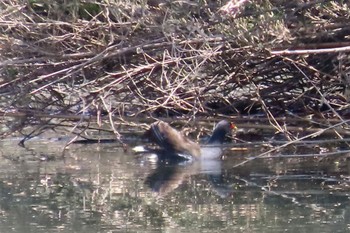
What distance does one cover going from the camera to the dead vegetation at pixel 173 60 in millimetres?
8953

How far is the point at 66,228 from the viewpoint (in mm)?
6684

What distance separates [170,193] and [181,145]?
1918mm

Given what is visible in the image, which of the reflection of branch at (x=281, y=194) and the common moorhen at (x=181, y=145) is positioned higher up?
the common moorhen at (x=181, y=145)

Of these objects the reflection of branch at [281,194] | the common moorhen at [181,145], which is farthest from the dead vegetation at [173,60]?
the reflection of branch at [281,194]

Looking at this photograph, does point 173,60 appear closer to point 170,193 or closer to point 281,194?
point 170,193

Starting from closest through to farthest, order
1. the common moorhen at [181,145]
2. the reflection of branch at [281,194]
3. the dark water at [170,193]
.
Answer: the dark water at [170,193]
the reflection of branch at [281,194]
the common moorhen at [181,145]

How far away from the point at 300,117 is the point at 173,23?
1913mm

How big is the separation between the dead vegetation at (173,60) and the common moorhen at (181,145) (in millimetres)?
284

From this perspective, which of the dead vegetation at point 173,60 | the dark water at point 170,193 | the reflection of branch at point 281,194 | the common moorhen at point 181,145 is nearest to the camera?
the dark water at point 170,193

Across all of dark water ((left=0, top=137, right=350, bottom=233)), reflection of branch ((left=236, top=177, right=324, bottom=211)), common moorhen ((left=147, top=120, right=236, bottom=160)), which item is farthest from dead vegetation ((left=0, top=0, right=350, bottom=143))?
reflection of branch ((left=236, top=177, right=324, bottom=211))

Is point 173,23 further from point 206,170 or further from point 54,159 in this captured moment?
point 54,159

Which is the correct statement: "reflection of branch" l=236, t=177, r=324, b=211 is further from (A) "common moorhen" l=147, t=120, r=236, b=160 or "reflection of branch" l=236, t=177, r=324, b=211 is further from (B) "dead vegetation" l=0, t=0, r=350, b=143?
(A) "common moorhen" l=147, t=120, r=236, b=160

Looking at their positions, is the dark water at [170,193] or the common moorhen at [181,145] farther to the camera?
the common moorhen at [181,145]

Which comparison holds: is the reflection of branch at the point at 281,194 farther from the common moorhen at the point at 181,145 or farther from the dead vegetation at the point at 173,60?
the common moorhen at the point at 181,145
